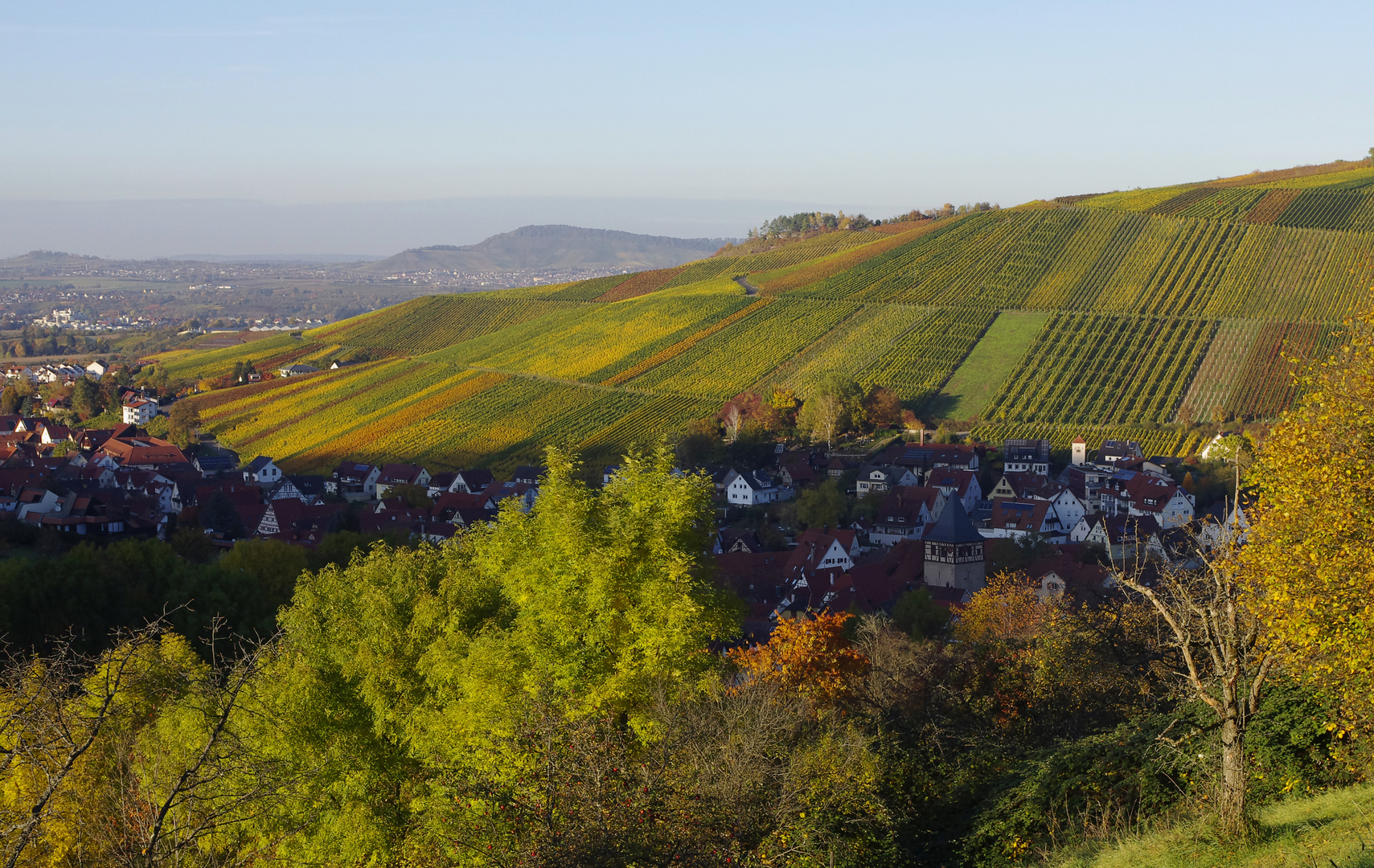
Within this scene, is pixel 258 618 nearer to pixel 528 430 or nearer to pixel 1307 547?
pixel 1307 547

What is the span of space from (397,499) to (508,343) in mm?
49112

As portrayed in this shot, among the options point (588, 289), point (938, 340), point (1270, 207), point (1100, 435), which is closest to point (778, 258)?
point (588, 289)

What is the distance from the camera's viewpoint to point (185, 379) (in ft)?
411

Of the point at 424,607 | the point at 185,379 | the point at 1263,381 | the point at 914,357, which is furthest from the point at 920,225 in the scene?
the point at 424,607

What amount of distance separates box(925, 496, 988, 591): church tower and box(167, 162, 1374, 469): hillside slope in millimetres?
28158

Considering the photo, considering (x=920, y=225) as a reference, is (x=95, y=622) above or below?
below

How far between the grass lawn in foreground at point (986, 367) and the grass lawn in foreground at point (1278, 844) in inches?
2838

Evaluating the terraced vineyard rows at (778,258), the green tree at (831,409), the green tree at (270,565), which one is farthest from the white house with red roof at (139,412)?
the green tree at (270,565)

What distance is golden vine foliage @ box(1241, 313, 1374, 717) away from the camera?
11.6 metres

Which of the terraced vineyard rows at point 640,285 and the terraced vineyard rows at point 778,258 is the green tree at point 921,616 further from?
the terraced vineyard rows at point 778,258

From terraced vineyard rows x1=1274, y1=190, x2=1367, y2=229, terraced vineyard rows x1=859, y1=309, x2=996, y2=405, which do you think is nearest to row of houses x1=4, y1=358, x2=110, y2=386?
terraced vineyard rows x1=859, y1=309, x2=996, y2=405

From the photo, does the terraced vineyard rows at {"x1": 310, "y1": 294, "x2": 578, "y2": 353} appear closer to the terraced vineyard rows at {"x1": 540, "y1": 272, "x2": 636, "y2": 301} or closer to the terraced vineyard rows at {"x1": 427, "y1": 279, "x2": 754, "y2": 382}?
the terraced vineyard rows at {"x1": 540, "y1": 272, "x2": 636, "y2": 301}

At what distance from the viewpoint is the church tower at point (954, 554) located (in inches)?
2062

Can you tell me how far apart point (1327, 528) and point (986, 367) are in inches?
3161
